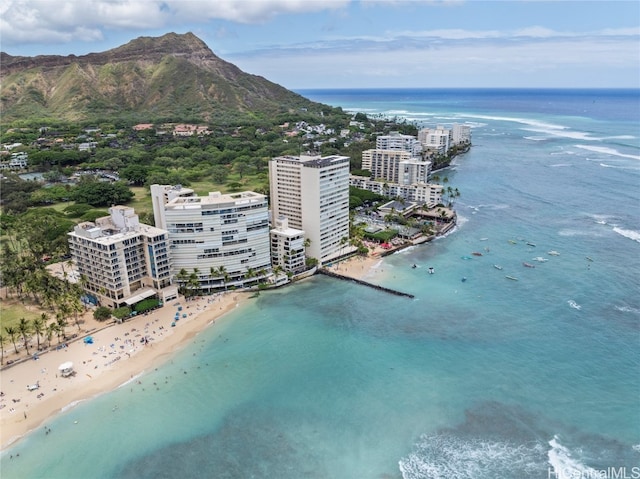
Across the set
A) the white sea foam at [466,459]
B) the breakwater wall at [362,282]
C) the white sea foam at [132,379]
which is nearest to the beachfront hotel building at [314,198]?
the breakwater wall at [362,282]

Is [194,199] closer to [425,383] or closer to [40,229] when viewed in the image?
[40,229]

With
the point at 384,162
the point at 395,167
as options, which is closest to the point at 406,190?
the point at 395,167

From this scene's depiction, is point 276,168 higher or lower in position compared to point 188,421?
higher

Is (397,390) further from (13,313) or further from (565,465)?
(13,313)

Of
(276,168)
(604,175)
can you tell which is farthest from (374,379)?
(604,175)

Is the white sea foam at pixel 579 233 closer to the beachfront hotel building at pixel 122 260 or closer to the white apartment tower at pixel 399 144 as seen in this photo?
the white apartment tower at pixel 399 144

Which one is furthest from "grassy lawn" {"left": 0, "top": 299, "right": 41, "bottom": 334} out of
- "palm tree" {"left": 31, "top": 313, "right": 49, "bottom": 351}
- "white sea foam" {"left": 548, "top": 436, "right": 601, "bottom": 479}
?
"white sea foam" {"left": 548, "top": 436, "right": 601, "bottom": 479}
